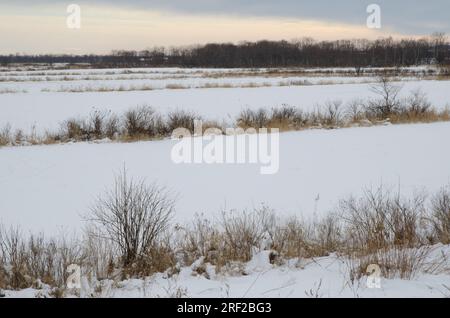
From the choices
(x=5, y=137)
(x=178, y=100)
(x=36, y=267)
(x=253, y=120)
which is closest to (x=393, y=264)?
(x=36, y=267)

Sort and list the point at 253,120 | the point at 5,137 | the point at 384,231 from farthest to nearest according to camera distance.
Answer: the point at 253,120 < the point at 5,137 < the point at 384,231

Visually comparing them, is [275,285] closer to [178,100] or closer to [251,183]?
[251,183]

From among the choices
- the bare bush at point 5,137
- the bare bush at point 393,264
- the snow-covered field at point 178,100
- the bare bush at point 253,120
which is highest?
the snow-covered field at point 178,100

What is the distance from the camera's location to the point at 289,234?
6.95 meters

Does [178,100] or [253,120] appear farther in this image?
[178,100]

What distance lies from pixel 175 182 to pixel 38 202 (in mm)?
3517

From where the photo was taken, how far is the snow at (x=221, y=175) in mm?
9992

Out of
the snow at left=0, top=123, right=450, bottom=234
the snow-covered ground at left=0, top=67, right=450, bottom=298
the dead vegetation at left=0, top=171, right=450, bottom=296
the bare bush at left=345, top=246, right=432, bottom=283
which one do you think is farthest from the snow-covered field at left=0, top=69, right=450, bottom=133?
the bare bush at left=345, top=246, right=432, bottom=283

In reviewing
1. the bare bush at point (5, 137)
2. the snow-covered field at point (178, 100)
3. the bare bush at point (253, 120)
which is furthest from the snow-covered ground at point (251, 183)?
the bare bush at point (253, 120)

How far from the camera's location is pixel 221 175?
1276 cm

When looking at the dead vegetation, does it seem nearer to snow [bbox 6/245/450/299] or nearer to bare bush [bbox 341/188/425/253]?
bare bush [bbox 341/188/425/253]

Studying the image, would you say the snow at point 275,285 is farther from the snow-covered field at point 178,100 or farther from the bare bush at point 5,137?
the snow-covered field at point 178,100

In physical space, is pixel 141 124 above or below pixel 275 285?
above

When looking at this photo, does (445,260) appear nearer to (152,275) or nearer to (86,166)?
(152,275)
